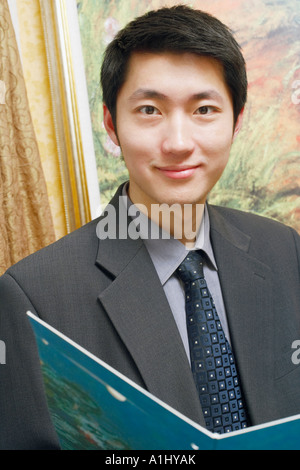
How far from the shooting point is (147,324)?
1090 mm

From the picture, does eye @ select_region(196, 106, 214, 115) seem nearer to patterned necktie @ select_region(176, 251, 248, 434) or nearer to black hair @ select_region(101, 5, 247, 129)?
black hair @ select_region(101, 5, 247, 129)

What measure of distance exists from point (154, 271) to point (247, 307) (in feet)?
0.90

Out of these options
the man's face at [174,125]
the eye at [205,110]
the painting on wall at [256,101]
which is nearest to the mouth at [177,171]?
the man's face at [174,125]

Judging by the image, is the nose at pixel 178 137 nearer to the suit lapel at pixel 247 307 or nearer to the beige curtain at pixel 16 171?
the suit lapel at pixel 247 307

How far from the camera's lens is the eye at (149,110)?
111 centimetres

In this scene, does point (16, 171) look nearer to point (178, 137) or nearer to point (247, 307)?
point (178, 137)

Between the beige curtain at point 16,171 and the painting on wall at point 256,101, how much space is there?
0.31 metres

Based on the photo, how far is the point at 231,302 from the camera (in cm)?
123

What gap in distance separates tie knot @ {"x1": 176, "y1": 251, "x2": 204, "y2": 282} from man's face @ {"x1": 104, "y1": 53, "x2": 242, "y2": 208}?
15cm

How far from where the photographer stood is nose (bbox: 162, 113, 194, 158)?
1.06 metres

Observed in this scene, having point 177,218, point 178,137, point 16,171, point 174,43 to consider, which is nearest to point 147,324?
point 177,218

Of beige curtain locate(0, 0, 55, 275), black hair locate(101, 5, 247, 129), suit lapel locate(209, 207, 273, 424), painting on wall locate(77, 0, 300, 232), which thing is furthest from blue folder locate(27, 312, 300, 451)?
painting on wall locate(77, 0, 300, 232)
